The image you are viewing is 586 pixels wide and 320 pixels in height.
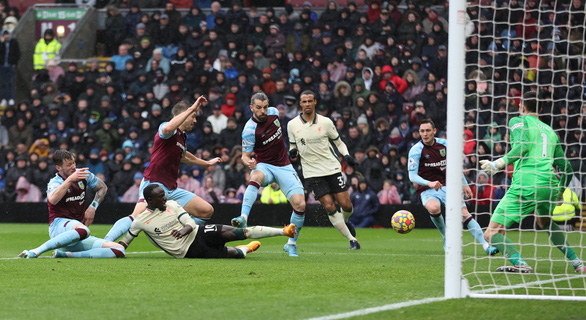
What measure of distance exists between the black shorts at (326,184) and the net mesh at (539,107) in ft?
6.54

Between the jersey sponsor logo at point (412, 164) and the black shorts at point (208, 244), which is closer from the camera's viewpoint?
the black shorts at point (208, 244)

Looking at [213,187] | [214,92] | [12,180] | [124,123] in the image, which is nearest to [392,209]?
[213,187]

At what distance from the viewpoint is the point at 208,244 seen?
10266 millimetres

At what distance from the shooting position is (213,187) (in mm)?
20203

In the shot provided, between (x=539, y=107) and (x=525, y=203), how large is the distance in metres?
2.11

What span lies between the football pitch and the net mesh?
0.32 metres

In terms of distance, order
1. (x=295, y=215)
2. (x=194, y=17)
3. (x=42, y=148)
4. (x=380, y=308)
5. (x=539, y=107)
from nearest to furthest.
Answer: (x=380, y=308) → (x=539, y=107) → (x=295, y=215) → (x=42, y=148) → (x=194, y=17)

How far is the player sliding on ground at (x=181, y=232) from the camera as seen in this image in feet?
32.8

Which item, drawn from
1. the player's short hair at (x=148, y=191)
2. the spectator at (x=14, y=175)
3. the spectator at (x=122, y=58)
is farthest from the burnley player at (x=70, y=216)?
the spectator at (x=122, y=58)

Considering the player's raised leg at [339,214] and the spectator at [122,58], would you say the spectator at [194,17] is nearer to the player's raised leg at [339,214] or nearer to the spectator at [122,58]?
the spectator at [122,58]

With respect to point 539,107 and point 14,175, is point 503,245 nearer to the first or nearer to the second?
point 539,107

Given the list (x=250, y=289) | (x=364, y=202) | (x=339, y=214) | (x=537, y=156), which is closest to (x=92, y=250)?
(x=339, y=214)

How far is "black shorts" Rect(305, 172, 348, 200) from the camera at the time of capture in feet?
40.8

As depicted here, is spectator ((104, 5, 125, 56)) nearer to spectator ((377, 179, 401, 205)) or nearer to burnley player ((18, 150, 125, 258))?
spectator ((377, 179, 401, 205))
